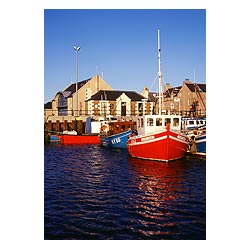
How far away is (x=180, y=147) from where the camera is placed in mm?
9586

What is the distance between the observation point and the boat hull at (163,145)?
9.12 metres

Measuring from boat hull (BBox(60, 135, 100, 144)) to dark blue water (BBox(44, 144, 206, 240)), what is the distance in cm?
718

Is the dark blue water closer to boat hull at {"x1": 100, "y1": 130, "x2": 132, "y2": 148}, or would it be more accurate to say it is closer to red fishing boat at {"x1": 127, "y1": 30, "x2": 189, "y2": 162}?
red fishing boat at {"x1": 127, "y1": 30, "x2": 189, "y2": 162}

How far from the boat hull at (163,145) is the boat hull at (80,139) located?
6754 millimetres

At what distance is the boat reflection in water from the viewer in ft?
15.9

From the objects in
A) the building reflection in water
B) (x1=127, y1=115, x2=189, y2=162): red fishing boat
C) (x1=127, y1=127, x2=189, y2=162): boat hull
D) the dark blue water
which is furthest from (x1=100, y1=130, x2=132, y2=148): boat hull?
the dark blue water

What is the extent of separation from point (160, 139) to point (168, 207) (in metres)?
3.66

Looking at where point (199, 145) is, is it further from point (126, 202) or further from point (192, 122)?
point (126, 202)

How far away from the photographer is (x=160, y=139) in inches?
362

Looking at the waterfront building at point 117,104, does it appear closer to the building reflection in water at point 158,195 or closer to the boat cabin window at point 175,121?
the boat cabin window at point 175,121

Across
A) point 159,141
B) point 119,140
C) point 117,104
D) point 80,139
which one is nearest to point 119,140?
point 119,140
